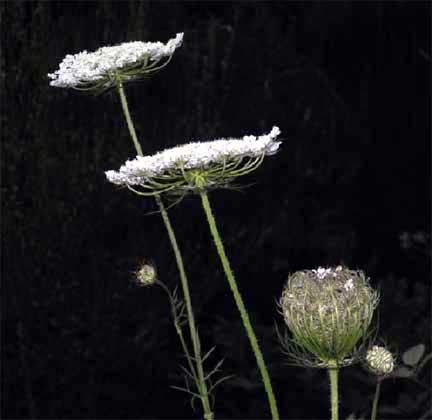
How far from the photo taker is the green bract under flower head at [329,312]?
103 cm

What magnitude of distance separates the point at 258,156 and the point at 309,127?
2585 millimetres

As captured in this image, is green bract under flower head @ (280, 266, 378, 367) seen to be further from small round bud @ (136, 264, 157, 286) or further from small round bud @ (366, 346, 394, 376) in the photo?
small round bud @ (136, 264, 157, 286)

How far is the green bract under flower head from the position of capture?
1028mm

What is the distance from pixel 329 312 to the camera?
1032 mm

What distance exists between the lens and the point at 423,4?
13.4 feet

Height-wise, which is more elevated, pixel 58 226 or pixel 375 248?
pixel 58 226

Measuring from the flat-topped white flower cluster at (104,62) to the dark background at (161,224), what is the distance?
101cm

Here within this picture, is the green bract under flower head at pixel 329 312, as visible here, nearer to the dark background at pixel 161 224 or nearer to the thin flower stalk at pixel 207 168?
the thin flower stalk at pixel 207 168

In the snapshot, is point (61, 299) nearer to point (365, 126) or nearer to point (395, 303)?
point (395, 303)

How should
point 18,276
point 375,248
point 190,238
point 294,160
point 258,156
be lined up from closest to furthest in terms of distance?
point 258,156
point 18,276
point 190,238
point 294,160
point 375,248

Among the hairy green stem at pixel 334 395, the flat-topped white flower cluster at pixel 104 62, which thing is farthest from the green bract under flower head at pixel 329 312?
the flat-topped white flower cluster at pixel 104 62

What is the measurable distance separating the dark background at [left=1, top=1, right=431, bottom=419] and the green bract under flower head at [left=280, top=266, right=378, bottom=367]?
1068mm

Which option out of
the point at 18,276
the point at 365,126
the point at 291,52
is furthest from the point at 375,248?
the point at 18,276

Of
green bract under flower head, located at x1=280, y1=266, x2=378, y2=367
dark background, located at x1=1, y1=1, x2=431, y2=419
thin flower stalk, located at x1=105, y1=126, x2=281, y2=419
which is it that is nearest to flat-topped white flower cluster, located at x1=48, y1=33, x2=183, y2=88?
thin flower stalk, located at x1=105, y1=126, x2=281, y2=419
